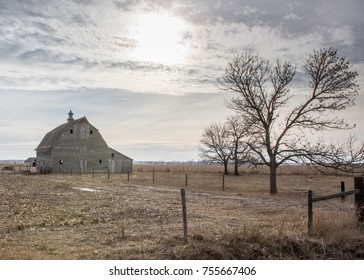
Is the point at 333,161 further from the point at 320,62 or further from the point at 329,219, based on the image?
the point at 329,219

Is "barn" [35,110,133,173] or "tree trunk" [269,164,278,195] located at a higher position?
"barn" [35,110,133,173]

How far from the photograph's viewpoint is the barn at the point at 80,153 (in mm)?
52156

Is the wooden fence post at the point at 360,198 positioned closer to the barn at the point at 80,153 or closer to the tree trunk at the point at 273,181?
the tree trunk at the point at 273,181

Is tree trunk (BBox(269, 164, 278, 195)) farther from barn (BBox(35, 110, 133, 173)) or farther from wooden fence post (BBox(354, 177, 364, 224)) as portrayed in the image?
barn (BBox(35, 110, 133, 173))

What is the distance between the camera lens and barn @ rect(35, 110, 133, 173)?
2053 inches

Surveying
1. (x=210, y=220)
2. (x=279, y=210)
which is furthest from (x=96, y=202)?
(x=279, y=210)

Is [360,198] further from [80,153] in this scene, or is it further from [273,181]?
[80,153]

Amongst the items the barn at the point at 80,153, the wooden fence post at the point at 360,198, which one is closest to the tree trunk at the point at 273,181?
the wooden fence post at the point at 360,198

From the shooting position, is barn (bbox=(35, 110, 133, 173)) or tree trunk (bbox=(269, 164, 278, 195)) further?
barn (bbox=(35, 110, 133, 173))

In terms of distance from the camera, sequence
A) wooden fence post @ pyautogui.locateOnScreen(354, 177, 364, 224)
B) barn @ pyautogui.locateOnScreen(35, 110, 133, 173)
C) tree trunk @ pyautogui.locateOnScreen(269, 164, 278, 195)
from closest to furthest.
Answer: wooden fence post @ pyautogui.locateOnScreen(354, 177, 364, 224) → tree trunk @ pyautogui.locateOnScreen(269, 164, 278, 195) → barn @ pyautogui.locateOnScreen(35, 110, 133, 173)

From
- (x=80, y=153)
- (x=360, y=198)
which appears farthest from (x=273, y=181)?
(x=80, y=153)

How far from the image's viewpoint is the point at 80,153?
5319 cm

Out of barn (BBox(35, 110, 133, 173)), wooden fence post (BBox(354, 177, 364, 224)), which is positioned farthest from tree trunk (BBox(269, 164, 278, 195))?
barn (BBox(35, 110, 133, 173))
